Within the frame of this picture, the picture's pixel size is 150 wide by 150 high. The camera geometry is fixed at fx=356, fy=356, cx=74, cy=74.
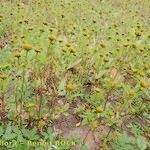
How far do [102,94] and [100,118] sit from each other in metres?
0.36

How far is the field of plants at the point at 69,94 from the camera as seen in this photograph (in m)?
3.07

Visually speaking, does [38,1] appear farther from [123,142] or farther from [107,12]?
[123,142]

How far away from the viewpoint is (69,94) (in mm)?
3633

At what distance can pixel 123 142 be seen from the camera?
3.17 metres

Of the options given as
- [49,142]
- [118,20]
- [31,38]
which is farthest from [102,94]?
[118,20]

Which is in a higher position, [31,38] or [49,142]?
[31,38]

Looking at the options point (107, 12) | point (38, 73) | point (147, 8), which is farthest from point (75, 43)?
point (147, 8)

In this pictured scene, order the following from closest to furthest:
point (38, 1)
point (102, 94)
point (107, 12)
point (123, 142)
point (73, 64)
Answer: point (123, 142)
point (102, 94)
point (73, 64)
point (38, 1)
point (107, 12)

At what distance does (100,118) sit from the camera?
3.38 meters

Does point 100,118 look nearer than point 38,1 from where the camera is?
Yes

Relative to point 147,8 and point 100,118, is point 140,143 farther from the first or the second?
point 147,8

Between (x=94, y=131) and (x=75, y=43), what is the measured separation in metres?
1.84

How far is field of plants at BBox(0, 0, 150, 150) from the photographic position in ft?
10.1

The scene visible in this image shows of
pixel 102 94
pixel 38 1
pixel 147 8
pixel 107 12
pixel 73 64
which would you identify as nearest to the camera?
pixel 102 94
